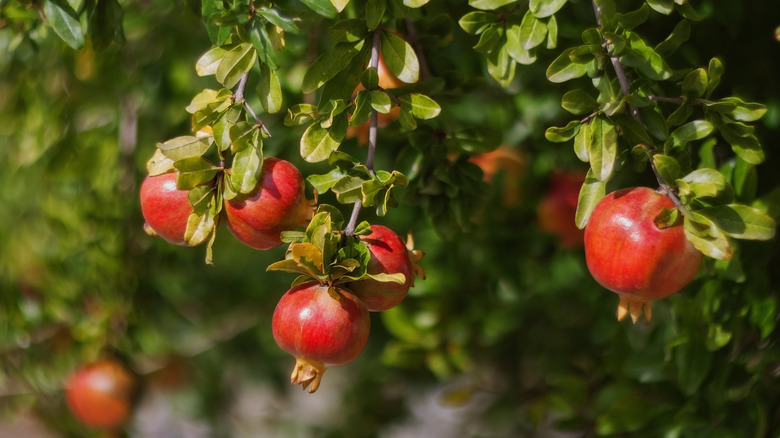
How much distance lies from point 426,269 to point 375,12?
73 centimetres

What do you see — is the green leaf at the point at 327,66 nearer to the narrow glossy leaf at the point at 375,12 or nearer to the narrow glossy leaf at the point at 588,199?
the narrow glossy leaf at the point at 375,12

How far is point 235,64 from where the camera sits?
2.38 ft

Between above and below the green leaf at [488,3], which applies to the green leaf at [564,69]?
below

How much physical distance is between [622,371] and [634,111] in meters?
0.57

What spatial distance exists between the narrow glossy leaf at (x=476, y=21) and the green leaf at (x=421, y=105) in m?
0.09

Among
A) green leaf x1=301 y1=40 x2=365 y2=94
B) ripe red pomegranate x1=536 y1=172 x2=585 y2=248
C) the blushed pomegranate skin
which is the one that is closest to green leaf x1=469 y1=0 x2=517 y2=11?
green leaf x1=301 y1=40 x2=365 y2=94

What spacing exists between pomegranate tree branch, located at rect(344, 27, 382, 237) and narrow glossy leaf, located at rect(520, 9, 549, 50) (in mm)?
139

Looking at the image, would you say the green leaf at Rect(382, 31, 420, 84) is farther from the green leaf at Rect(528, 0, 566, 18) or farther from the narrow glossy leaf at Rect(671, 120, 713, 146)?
the narrow glossy leaf at Rect(671, 120, 713, 146)

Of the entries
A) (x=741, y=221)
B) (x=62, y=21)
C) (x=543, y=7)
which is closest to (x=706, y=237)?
(x=741, y=221)

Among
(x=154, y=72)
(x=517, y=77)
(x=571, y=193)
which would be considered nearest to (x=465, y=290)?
(x=571, y=193)

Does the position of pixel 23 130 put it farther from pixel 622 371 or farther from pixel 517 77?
pixel 622 371

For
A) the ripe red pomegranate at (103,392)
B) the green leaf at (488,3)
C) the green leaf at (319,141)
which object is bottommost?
the ripe red pomegranate at (103,392)

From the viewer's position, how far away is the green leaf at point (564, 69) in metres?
0.72

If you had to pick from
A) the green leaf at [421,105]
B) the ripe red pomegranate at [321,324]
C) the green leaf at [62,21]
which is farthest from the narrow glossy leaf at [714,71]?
the green leaf at [62,21]
